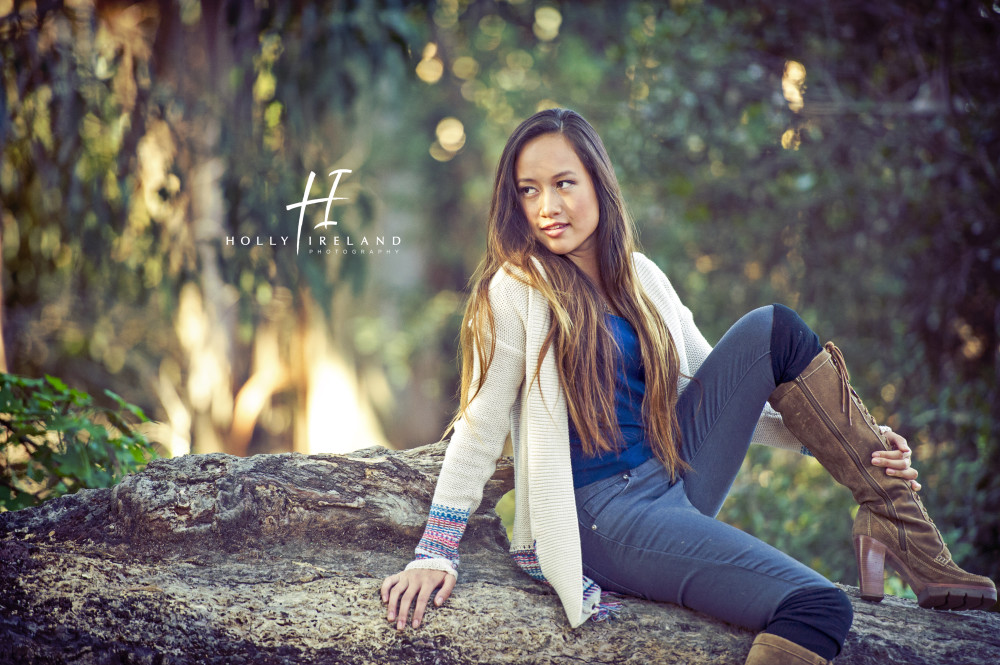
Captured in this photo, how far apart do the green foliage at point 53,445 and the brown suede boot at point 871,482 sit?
179 centimetres

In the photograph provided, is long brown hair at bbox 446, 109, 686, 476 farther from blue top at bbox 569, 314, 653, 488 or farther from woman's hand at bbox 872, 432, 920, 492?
woman's hand at bbox 872, 432, 920, 492

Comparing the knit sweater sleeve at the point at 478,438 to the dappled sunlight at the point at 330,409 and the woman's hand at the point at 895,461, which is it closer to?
the woman's hand at the point at 895,461

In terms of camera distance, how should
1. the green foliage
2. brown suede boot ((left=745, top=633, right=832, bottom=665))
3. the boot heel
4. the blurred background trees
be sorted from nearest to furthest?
brown suede boot ((left=745, top=633, right=832, bottom=665)), the boot heel, the green foliage, the blurred background trees

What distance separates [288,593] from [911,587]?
1.44 metres

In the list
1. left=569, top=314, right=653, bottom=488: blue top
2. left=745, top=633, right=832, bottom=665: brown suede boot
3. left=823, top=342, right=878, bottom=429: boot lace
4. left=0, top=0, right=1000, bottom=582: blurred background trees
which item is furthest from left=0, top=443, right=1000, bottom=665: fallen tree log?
left=0, top=0, right=1000, bottom=582: blurred background trees

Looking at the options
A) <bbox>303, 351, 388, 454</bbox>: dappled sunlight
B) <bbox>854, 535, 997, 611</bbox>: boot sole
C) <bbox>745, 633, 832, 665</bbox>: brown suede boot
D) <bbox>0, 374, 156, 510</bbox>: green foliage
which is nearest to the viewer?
<bbox>745, 633, 832, 665</bbox>: brown suede boot

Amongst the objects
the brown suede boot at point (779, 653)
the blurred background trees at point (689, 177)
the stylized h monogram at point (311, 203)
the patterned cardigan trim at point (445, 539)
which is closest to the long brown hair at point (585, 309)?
Answer: the patterned cardigan trim at point (445, 539)

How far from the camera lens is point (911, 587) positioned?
1969 mm

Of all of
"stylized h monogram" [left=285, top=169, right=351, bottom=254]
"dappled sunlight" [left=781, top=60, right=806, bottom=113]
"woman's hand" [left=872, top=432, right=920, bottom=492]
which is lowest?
"woman's hand" [left=872, top=432, right=920, bottom=492]

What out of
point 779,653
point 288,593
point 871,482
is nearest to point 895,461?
point 871,482

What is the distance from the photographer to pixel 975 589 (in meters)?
1.88

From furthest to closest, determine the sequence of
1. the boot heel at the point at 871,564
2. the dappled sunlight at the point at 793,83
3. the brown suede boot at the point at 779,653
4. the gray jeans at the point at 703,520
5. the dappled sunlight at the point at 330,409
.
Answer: the dappled sunlight at the point at 330,409 → the dappled sunlight at the point at 793,83 → the boot heel at the point at 871,564 → the gray jeans at the point at 703,520 → the brown suede boot at the point at 779,653

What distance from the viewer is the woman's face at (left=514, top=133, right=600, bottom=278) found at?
1.98 metres

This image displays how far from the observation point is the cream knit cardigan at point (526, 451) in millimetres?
1772
